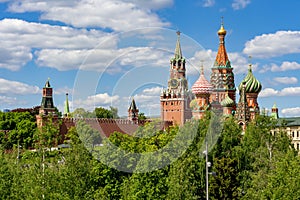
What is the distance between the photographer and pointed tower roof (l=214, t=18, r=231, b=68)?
3115 inches

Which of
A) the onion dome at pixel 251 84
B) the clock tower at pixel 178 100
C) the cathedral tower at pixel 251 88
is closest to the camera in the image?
the clock tower at pixel 178 100

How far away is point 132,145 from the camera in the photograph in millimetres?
32156

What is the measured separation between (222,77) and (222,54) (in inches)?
171

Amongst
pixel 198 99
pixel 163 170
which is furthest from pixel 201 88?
pixel 163 170

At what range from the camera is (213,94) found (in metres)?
72.5

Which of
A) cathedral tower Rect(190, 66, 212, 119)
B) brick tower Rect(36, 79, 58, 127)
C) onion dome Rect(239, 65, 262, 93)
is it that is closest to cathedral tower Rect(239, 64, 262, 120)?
onion dome Rect(239, 65, 262, 93)

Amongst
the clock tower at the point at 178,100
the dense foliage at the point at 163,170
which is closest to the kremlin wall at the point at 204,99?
the clock tower at the point at 178,100

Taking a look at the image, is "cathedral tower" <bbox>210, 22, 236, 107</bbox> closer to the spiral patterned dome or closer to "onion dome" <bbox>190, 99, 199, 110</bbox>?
the spiral patterned dome

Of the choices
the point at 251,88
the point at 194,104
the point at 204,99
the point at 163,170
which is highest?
the point at 251,88

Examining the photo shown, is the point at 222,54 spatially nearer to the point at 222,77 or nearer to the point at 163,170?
the point at 222,77

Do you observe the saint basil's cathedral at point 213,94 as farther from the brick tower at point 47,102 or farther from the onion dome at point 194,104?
the brick tower at point 47,102

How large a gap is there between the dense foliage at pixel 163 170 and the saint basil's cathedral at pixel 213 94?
17.0m

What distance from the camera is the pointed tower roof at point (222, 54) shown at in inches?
3115

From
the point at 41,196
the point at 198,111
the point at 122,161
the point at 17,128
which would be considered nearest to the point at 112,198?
the point at 122,161
